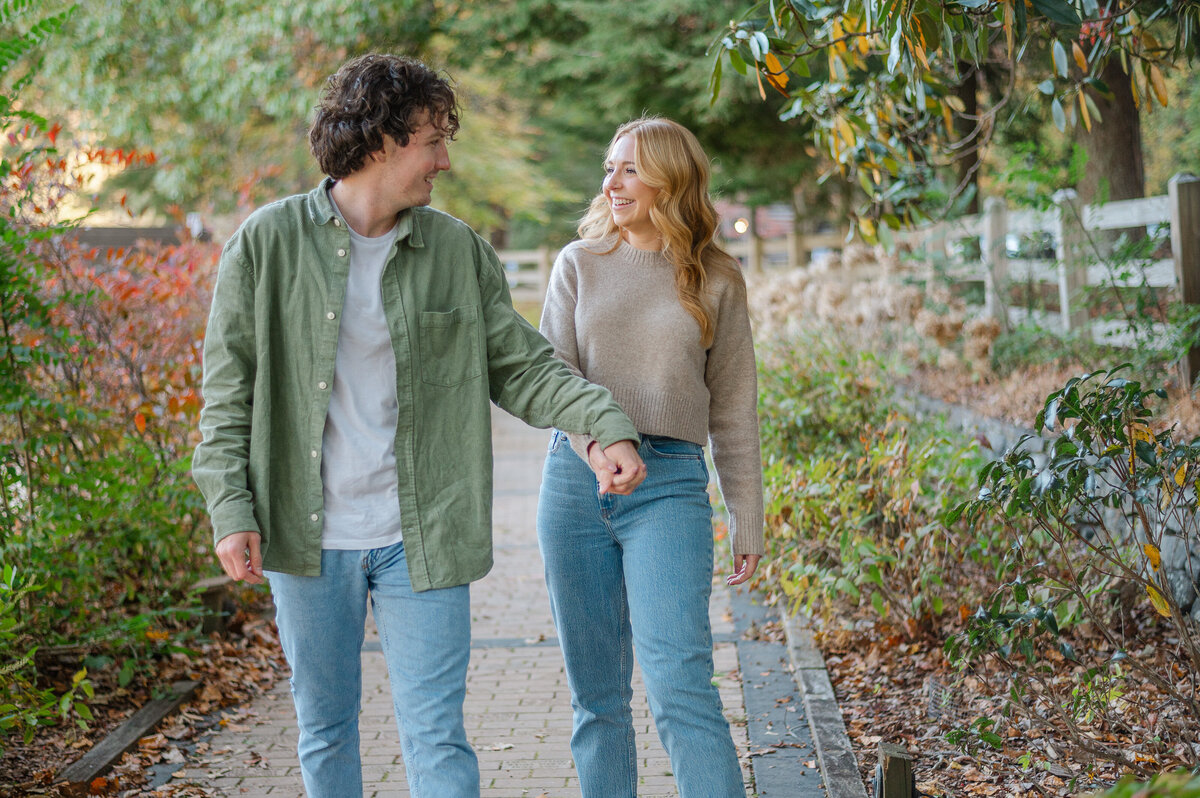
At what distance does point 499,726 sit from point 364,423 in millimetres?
2257

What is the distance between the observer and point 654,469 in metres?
2.86

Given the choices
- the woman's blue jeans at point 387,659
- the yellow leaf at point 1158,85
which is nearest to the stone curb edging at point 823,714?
the woman's blue jeans at point 387,659

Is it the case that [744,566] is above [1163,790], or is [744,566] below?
below

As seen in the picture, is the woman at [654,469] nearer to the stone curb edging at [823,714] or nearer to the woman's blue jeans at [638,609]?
the woman's blue jeans at [638,609]

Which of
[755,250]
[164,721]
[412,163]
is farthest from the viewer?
[755,250]

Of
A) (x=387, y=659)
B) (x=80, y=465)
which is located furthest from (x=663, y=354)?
(x=80, y=465)

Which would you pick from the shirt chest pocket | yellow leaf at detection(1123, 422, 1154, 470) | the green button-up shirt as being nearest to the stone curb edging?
yellow leaf at detection(1123, 422, 1154, 470)

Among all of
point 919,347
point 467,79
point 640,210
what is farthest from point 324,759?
point 467,79

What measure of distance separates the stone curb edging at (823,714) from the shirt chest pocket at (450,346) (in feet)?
5.85

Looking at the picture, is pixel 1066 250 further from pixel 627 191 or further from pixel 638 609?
pixel 638 609

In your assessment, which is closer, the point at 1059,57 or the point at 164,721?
the point at 1059,57

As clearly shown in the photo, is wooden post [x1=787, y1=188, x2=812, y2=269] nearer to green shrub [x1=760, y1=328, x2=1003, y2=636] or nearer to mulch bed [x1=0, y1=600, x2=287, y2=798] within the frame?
green shrub [x1=760, y1=328, x2=1003, y2=636]

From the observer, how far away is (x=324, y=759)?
2619mm

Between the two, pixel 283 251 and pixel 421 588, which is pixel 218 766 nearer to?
pixel 421 588
